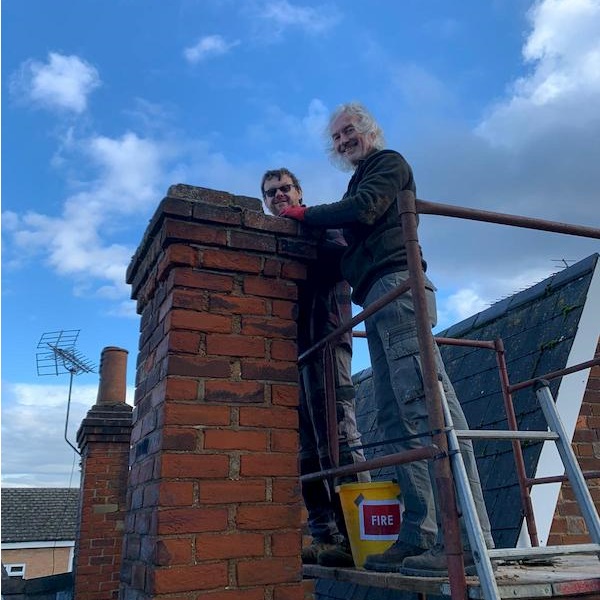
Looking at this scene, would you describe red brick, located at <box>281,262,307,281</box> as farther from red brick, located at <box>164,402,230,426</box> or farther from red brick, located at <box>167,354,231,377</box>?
Answer: red brick, located at <box>164,402,230,426</box>

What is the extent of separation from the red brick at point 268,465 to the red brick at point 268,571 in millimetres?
280

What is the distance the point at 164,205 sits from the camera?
7.43 ft

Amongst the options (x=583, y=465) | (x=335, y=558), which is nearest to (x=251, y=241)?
(x=335, y=558)

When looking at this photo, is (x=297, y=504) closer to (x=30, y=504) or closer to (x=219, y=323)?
(x=219, y=323)

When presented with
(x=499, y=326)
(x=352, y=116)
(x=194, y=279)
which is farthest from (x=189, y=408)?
(x=499, y=326)

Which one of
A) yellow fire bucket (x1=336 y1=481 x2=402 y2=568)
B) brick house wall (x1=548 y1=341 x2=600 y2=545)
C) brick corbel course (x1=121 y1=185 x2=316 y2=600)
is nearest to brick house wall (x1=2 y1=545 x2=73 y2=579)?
brick house wall (x1=548 y1=341 x2=600 y2=545)

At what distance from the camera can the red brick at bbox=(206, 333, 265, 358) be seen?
2.19 meters

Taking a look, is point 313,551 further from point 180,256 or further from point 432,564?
point 180,256

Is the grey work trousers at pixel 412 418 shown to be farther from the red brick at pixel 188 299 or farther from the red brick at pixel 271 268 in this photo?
the red brick at pixel 188 299

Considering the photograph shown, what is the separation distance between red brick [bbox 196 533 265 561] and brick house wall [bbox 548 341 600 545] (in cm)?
296

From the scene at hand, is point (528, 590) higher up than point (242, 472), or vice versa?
point (242, 472)

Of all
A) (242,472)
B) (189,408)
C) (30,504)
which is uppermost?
(30,504)

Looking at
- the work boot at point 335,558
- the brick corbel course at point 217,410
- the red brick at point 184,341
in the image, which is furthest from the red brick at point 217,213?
the work boot at point 335,558

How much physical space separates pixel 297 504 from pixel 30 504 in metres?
33.4
